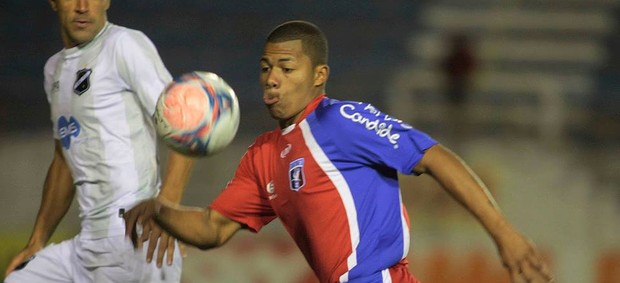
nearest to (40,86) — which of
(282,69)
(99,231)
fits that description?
(99,231)

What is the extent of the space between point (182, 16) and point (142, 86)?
5901 millimetres

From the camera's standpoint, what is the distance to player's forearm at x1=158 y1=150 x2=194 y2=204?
15.4ft

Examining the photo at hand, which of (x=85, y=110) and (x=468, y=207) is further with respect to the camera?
(x=85, y=110)

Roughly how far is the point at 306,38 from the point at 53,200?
5.35ft

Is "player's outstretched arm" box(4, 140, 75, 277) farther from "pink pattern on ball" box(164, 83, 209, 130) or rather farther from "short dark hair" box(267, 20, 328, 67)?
"short dark hair" box(267, 20, 328, 67)

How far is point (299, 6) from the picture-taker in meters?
10.7

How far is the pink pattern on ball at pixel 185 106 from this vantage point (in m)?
4.04

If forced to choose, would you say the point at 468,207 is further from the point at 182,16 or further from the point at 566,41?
the point at 566,41

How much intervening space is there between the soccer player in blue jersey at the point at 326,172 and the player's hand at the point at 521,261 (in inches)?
15.2

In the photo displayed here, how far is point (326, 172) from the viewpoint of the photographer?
13.6ft

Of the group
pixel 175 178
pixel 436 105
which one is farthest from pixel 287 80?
pixel 436 105

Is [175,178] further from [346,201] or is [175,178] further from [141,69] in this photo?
[346,201]

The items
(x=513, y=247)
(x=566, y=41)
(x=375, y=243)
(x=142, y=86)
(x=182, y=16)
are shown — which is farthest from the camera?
(x=566, y=41)

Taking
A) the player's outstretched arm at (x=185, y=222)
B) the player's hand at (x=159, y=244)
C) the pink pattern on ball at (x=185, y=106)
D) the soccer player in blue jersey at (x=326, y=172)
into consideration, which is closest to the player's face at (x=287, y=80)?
the soccer player in blue jersey at (x=326, y=172)
